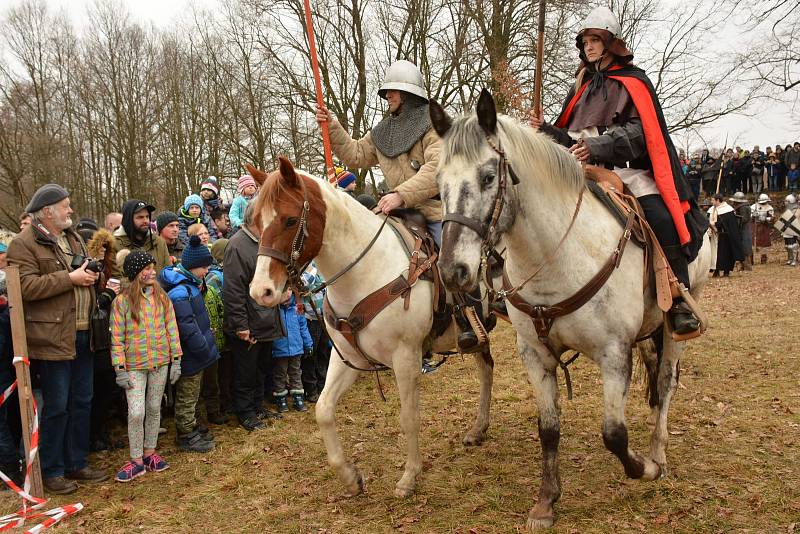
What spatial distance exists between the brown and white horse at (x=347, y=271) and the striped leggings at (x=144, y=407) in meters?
1.75

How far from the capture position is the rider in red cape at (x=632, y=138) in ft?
11.7

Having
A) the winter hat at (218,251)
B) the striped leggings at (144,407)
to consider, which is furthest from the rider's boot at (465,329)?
the winter hat at (218,251)

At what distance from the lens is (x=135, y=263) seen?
470cm

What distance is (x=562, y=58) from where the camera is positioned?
54.8ft

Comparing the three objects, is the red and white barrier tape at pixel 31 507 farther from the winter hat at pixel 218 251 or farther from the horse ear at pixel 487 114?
the horse ear at pixel 487 114

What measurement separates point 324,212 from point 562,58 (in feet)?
49.7

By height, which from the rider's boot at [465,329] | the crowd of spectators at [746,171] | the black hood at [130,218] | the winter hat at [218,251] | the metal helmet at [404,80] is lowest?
the rider's boot at [465,329]

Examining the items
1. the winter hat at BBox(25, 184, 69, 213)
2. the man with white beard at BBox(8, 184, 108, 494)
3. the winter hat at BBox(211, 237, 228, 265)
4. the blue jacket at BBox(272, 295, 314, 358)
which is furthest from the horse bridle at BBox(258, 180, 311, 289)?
the winter hat at BBox(211, 237, 228, 265)

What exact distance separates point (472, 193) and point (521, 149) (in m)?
0.43

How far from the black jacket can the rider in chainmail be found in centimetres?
173

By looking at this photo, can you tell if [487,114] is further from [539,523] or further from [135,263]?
[135,263]

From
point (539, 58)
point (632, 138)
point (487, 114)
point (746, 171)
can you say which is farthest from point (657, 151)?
point (746, 171)

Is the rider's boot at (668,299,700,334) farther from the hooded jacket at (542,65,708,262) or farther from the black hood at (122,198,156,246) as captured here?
the black hood at (122,198,156,246)

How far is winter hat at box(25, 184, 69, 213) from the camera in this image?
173 inches
